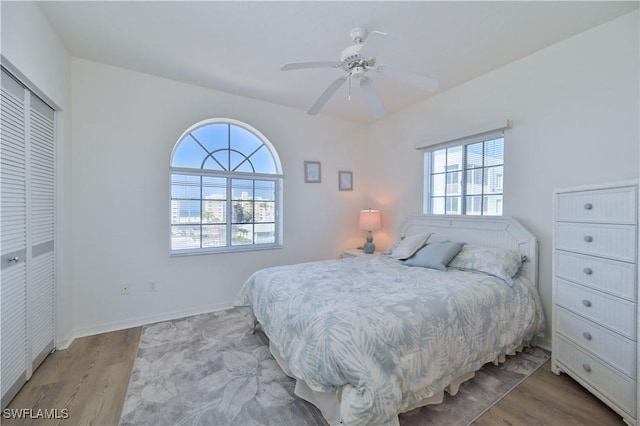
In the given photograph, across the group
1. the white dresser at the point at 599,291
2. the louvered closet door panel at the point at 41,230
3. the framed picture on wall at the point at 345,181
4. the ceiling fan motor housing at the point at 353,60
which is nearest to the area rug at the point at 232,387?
the white dresser at the point at 599,291

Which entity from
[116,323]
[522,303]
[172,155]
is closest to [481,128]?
[522,303]

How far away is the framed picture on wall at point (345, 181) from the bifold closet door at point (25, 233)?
3276mm

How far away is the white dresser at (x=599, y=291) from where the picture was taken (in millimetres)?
1547

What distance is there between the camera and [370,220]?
13.4ft

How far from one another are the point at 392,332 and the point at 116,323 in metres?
2.86

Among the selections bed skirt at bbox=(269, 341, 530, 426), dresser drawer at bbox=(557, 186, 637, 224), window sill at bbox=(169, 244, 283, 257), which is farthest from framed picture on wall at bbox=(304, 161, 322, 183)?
dresser drawer at bbox=(557, 186, 637, 224)

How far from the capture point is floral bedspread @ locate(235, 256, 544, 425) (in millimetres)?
1393

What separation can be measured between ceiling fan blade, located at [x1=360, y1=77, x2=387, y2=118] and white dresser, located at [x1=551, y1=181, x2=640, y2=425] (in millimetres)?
1496

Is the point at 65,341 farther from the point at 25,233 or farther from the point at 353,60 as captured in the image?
the point at 353,60

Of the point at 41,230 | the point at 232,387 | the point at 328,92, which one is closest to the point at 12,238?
the point at 41,230

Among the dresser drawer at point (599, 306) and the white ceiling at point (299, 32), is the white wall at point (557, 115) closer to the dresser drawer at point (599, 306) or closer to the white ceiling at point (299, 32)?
the white ceiling at point (299, 32)

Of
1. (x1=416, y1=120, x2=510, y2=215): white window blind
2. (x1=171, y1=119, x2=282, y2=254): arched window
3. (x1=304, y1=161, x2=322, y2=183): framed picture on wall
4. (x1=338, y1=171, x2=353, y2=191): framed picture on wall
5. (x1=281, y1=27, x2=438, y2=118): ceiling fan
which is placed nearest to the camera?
(x1=281, y1=27, x2=438, y2=118): ceiling fan

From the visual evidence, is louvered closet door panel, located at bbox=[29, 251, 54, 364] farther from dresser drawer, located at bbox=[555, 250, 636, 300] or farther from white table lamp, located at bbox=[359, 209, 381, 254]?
dresser drawer, located at bbox=[555, 250, 636, 300]

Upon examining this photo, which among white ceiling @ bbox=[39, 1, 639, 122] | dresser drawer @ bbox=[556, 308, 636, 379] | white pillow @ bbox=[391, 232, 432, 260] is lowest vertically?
dresser drawer @ bbox=[556, 308, 636, 379]
